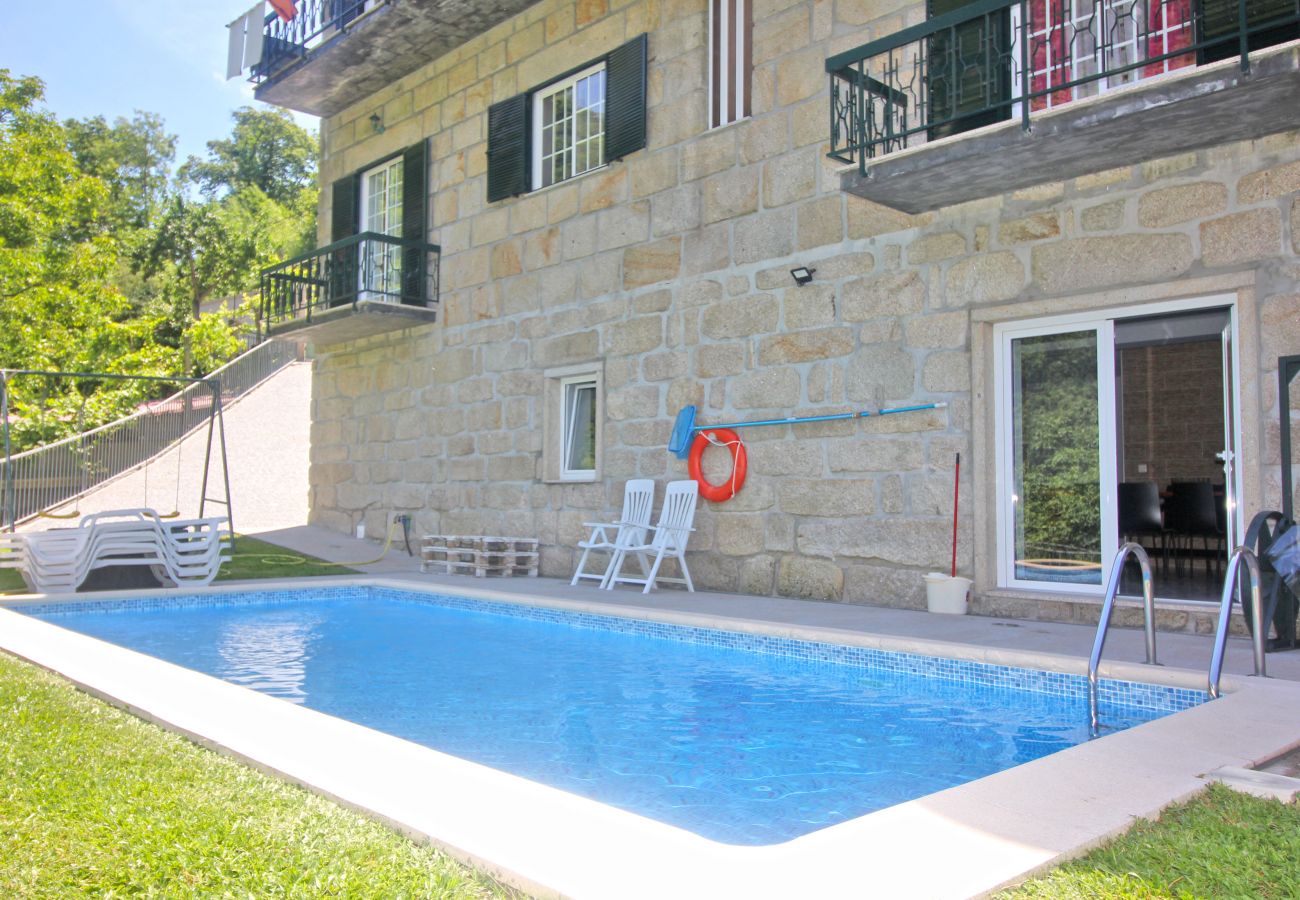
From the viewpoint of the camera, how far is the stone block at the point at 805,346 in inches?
277

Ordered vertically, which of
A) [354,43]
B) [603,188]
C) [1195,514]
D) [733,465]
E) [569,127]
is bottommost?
[1195,514]

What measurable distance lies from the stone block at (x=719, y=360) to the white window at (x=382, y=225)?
4.24m

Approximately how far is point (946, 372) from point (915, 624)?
1.74m

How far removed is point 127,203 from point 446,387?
28.6 metres

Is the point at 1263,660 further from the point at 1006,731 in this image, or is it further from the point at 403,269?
the point at 403,269

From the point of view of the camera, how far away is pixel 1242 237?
5258 mm

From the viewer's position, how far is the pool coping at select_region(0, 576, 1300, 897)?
6.00 ft

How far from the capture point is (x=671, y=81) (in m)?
8.41

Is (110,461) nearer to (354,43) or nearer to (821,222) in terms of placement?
(354,43)

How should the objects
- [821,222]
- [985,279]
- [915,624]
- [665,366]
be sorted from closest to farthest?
[915,624], [985,279], [821,222], [665,366]

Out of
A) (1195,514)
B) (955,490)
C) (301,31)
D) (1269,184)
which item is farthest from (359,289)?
(1269,184)

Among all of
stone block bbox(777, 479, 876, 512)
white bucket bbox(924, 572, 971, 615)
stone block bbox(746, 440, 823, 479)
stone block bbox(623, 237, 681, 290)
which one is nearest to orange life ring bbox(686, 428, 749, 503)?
stone block bbox(746, 440, 823, 479)

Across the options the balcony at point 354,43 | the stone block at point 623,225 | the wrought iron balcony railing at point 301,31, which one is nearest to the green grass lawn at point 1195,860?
the stone block at point 623,225

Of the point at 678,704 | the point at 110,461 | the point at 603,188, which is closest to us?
the point at 678,704
